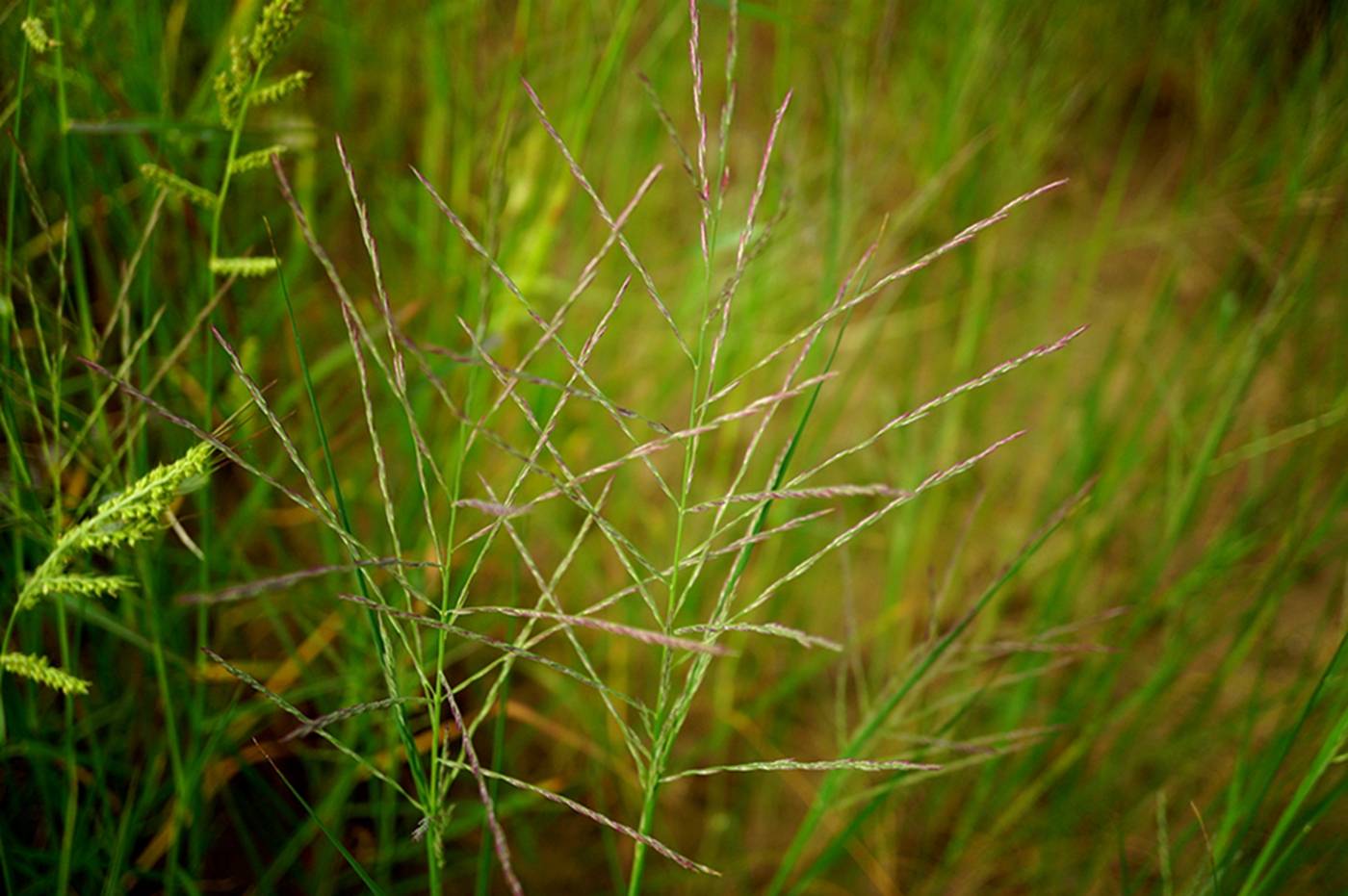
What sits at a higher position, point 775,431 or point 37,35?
point 37,35

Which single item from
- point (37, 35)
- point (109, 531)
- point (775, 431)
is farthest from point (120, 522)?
point (775, 431)

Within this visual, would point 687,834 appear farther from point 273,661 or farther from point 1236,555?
point 1236,555

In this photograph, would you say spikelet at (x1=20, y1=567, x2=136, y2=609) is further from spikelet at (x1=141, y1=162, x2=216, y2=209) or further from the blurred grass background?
spikelet at (x1=141, y1=162, x2=216, y2=209)

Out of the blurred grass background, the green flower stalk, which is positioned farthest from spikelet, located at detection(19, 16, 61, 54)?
the green flower stalk

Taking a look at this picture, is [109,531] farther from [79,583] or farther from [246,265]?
[246,265]

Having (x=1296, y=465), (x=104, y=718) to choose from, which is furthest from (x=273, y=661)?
(x=1296, y=465)

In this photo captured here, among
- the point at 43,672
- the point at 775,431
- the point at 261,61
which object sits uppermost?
the point at 261,61
